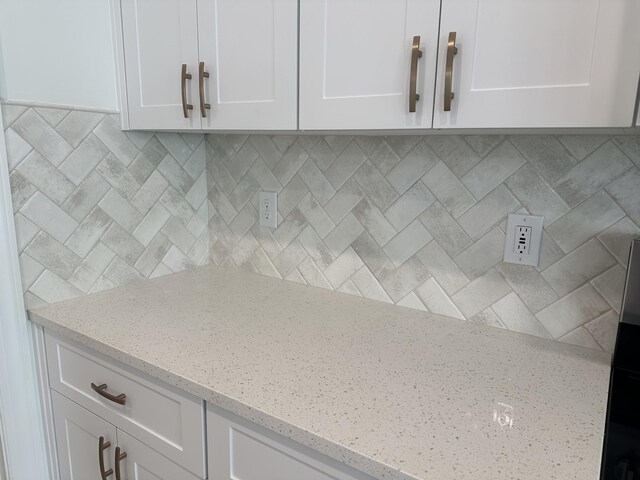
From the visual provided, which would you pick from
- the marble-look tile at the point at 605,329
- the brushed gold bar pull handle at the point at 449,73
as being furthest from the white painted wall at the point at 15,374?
the marble-look tile at the point at 605,329

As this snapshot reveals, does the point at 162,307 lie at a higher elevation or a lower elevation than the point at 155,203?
lower

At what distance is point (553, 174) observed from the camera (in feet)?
3.32

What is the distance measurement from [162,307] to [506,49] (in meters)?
1.07

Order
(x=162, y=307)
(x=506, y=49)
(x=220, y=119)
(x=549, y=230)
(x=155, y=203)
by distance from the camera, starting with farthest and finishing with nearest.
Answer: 1. (x=155, y=203)
2. (x=162, y=307)
3. (x=220, y=119)
4. (x=549, y=230)
5. (x=506, y=49)

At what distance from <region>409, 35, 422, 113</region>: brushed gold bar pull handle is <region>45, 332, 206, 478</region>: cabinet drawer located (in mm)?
726

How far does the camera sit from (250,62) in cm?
107

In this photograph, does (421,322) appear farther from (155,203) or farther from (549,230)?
(155,203)

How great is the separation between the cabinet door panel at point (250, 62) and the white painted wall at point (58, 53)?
1.27 ft

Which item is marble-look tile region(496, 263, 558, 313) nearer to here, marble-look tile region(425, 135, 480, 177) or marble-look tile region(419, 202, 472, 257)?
marble-look tile region(419, 202, 472, 257)

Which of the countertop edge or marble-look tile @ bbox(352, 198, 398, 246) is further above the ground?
marble-look tile @ bbox(352, 198, 398, 246)

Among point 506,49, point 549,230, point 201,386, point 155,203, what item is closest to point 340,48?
point 506,49

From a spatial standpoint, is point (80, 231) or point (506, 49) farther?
point (80, 231)

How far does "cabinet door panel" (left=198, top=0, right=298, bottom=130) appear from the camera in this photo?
3.30 feet

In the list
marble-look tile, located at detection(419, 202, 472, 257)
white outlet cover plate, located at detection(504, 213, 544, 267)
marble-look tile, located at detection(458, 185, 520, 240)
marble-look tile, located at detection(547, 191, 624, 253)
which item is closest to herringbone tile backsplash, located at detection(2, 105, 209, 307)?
marble-look tile, located at detection(419, 202, 472, 257)
